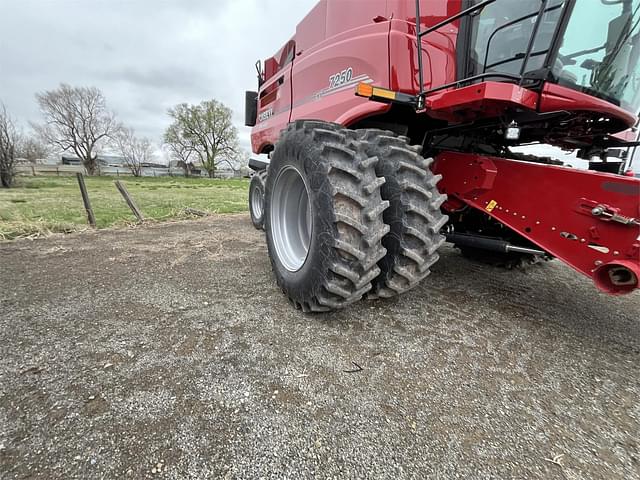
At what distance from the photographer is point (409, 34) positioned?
7.66ft

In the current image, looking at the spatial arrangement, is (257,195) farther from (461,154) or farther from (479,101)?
(479,101)

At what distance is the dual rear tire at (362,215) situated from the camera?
188 cm

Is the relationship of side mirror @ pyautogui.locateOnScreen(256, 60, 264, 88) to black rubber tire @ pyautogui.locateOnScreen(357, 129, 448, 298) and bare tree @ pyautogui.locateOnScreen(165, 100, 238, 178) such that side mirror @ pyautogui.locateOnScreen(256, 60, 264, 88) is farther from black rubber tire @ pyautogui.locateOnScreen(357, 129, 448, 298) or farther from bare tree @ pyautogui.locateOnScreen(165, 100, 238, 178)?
bare tree @ pyautogui.locateOnScreen(165, 100, 238, 178)

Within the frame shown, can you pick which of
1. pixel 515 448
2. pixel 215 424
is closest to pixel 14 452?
pixel 215 424

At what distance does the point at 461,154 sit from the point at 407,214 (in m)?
0.89

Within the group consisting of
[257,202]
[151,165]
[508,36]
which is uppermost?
[508,36]

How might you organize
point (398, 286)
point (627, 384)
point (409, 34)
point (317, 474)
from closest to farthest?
1. point (317, 474)
2. point (627, 384)
3. point (398, 286)
4. point (409, 34)

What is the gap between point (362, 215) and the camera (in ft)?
6.18

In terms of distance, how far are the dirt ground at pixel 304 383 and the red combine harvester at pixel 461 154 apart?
1.48 ft

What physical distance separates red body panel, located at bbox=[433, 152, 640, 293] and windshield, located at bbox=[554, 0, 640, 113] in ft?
2.01

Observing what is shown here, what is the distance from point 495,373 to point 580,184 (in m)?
1.31

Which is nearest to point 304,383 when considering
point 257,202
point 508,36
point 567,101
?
point 567,101

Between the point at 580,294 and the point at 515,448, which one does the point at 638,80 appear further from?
the point at 515,448

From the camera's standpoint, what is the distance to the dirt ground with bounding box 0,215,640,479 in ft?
3.87
